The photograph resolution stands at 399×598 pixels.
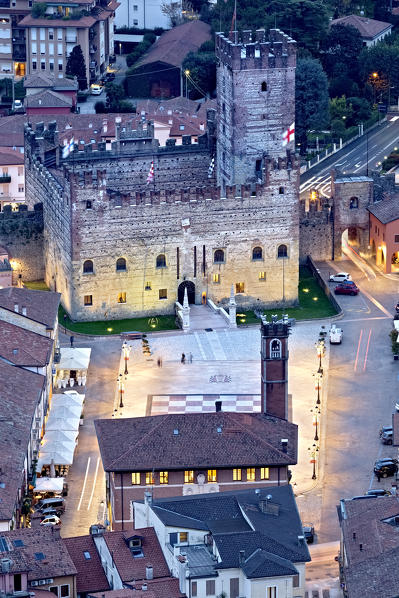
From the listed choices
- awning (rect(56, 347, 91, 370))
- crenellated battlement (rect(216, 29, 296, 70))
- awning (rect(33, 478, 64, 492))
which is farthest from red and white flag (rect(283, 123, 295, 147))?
awning (rect(33, 478, 64, 492))

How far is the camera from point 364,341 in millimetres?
189375

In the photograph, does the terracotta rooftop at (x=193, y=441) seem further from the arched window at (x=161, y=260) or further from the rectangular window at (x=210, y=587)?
the arched window at (x=161, y=260)

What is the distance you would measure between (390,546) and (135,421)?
80.8ft

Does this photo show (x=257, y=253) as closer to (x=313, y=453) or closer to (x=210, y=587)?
(x=313, y=453)

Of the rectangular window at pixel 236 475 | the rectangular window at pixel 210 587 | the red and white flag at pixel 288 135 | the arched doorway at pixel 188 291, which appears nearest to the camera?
the rectangular window at pixel 210 587

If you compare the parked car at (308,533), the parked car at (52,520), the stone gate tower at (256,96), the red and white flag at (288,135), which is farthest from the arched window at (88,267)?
the parked car at (308,533)

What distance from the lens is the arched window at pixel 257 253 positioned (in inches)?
7820

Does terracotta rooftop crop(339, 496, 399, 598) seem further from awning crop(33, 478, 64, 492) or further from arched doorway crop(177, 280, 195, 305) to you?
arched doorway crop(177, 280, 195, 305)

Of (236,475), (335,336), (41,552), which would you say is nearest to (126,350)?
(335,336)

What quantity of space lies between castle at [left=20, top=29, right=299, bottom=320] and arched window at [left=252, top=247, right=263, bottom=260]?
3.3 inches

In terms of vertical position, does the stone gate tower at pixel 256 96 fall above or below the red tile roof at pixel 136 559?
above

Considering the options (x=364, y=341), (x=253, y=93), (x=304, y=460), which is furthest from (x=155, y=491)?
(x=253, y=93)

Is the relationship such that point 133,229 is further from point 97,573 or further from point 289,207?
point 97,573

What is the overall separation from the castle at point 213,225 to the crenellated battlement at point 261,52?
83mm
